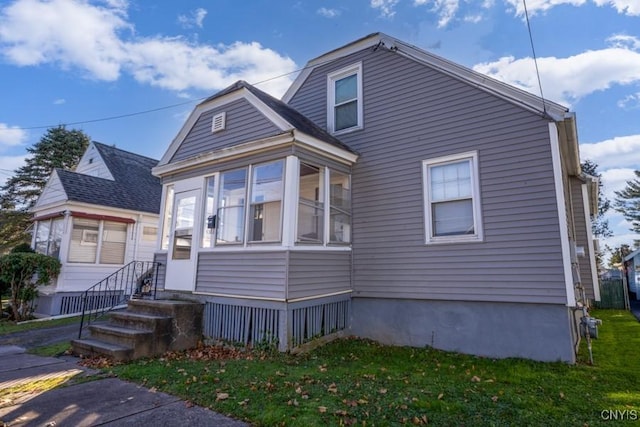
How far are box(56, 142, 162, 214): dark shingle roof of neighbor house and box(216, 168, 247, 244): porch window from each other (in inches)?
320

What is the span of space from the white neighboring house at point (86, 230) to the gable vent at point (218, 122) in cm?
767

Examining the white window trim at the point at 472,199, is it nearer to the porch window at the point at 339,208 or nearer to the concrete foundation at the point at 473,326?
the concrete foundation at the point at 473,326

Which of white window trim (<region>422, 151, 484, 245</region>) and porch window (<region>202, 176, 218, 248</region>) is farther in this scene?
porch window (<region>202, 176, 218, 248</region>)

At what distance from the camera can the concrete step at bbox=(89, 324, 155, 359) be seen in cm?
561

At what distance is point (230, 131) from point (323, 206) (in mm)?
2743

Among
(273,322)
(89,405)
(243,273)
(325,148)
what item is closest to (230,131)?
(325,148)

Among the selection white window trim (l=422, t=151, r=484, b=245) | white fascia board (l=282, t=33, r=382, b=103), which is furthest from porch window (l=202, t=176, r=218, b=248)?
white window trim (l=422, t=151, r=484, b=245)

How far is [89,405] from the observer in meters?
3.75

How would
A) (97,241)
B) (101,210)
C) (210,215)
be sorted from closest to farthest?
(210,215), (97,241), (101,210)

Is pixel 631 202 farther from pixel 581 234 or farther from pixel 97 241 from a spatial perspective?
pixel 97 241

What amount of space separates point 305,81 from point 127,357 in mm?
7804

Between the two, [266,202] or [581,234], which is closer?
[266,202]

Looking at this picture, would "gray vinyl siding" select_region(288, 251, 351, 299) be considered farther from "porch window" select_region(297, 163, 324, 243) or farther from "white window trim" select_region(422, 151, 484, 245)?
"white window trim" select_region(422, 151, 484, 245)

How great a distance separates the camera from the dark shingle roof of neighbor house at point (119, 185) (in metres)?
12.5
